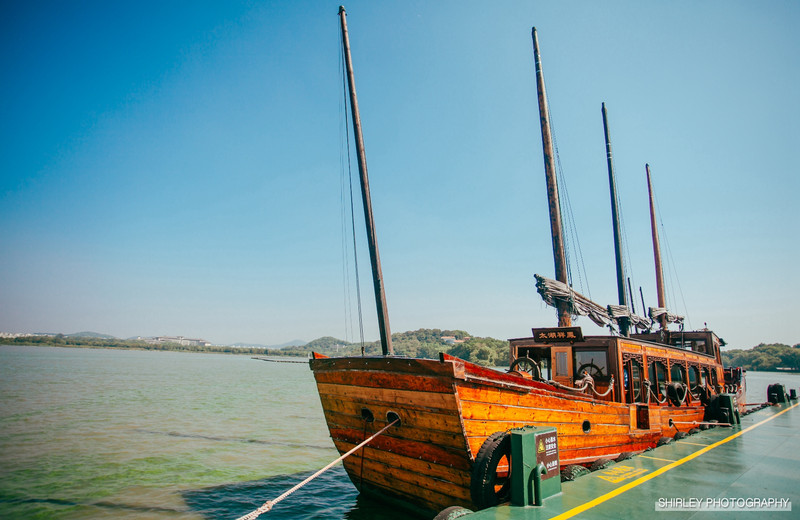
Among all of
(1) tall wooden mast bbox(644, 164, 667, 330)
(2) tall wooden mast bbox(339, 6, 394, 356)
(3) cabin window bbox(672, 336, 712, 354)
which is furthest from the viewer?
(1) tall wooden mast bbox(644, 164, 667, 330)

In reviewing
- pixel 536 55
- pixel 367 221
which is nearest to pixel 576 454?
pixel 367 221

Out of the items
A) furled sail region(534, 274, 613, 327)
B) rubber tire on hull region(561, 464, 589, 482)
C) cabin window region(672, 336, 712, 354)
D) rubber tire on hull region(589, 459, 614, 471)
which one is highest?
furled sail region(534, 274, 613, 327)

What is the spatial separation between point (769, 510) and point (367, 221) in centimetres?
840

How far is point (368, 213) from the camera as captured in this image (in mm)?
9688

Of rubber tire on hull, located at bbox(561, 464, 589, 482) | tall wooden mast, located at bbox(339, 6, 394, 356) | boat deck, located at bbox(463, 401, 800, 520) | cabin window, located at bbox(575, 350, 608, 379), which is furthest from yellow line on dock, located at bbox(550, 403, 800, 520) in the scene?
tall wooden mast, located at bbox(339, 6, 394, 356)

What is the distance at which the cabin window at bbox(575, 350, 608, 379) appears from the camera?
10079 mm

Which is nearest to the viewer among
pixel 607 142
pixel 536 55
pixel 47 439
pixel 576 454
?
pixel 576 454

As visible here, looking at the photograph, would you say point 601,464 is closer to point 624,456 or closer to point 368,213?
point 624,456

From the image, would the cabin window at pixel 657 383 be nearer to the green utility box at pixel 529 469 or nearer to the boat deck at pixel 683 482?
the boat deck at pixel 683 482

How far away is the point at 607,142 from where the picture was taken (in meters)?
21.6

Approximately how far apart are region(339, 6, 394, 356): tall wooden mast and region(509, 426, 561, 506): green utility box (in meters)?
3.78

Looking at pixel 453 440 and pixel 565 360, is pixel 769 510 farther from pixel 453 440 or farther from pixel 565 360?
pixel 565 360

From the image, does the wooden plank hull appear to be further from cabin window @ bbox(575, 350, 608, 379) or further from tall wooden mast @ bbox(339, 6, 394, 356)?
tall wooden mast @ bbox(339, 6, 394, 356)

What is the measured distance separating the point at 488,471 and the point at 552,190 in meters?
10.2
